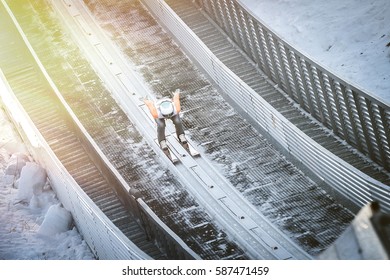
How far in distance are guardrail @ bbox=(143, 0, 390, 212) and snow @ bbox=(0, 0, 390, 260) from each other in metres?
1.48

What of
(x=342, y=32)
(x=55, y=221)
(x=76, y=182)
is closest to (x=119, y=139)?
(x=76, y=182)

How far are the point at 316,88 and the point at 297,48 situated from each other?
112cm

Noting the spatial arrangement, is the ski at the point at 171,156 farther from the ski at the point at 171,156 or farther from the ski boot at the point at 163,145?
the ski boot at the point at 163,145

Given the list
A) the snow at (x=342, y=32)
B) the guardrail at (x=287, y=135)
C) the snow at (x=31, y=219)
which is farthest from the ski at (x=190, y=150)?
the snow at (x=342, y=32)

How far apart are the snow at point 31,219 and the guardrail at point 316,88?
555 centimetres

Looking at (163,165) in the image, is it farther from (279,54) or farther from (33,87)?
(33,87)

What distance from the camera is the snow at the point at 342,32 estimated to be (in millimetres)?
18375

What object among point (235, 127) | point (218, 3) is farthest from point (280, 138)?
point (218, 3)

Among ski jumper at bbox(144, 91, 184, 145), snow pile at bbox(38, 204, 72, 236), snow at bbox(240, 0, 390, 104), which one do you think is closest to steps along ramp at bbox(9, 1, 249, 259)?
ski jumper at bbox(144, 91, 184, 145)

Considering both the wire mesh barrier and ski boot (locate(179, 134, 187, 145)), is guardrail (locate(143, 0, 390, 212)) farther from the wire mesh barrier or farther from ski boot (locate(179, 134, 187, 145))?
the wire mesh barrier

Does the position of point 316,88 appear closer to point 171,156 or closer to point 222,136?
point 222,136

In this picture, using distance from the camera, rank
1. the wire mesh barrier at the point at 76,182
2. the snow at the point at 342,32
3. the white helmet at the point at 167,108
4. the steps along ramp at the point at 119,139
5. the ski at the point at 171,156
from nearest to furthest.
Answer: the wire mesh barrier at the point at 76,182
the steps along ramp at the point at 119,139
the white helmet at the point at 167,108
the ski at the point at 171,156
the snow at the point at 342,32

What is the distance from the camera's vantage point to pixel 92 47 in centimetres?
1958

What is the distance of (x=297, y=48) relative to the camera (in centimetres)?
1642
